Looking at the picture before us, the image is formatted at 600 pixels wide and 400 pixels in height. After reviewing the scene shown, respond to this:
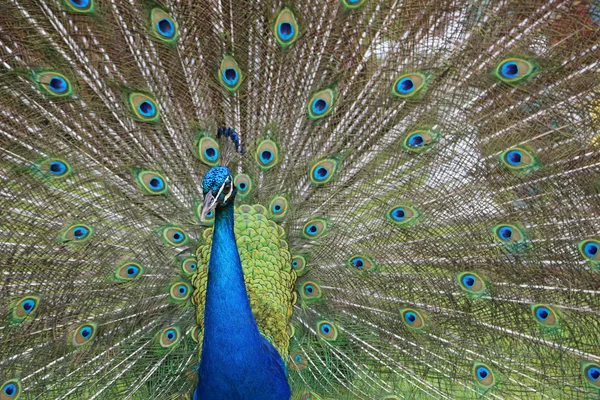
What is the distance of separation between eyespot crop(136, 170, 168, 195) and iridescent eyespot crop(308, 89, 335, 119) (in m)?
0.53

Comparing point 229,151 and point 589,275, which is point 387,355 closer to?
point 589,275

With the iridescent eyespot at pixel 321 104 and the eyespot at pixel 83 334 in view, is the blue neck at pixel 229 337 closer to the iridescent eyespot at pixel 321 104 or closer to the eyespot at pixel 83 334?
the eyespot at pixel 83 334

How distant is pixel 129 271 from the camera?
2.12m

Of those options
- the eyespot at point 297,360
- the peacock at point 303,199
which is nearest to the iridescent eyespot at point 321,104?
the peacock at point 303,199

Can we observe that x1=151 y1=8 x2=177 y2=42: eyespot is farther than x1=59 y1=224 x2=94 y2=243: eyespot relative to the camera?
No

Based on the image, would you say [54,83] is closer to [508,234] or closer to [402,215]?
[402,215]

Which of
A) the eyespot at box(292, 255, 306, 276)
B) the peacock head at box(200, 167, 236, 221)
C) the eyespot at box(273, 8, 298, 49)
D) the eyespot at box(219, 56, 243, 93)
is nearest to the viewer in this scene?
the peacock head at box(200, 167, 236, 221)

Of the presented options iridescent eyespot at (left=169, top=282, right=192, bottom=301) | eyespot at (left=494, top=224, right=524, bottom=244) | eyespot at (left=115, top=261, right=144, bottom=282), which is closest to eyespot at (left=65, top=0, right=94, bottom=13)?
eyespot at (left=115, top=261, right=144, bottom=282)

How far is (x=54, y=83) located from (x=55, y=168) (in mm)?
261

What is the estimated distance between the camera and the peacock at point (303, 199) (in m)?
1.89

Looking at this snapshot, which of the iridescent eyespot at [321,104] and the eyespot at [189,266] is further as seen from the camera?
the eyespot at [189,266]

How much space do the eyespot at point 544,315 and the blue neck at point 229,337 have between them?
0.85m

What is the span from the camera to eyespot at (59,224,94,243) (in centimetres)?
202

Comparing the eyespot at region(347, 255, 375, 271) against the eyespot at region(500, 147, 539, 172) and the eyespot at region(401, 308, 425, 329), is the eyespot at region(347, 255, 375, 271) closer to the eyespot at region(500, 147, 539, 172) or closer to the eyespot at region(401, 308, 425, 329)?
the eyespot at region(401, 308, 425, 329)
